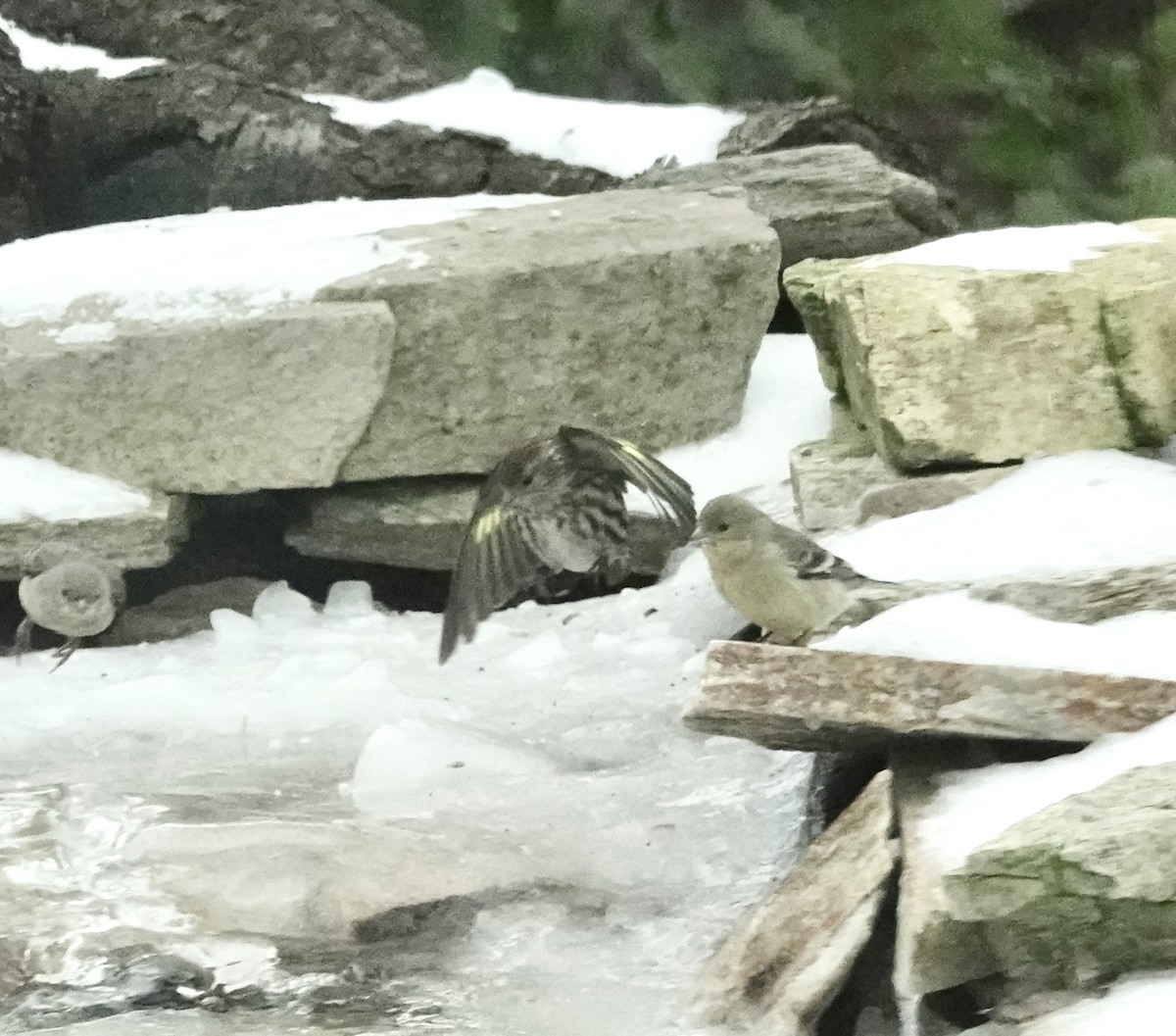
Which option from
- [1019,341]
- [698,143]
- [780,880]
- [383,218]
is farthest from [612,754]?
[698,143]

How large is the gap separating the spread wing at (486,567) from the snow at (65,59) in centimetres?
414

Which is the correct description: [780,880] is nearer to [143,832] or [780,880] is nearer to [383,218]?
[143,832]

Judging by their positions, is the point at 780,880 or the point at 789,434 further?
the point at 789,434

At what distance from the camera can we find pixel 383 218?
5754 millimetres

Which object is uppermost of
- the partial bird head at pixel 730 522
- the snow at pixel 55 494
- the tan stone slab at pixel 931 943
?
the partial bird head at pixel 730 522

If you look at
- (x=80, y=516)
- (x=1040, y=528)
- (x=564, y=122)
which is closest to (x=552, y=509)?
(x=1040, y=528)

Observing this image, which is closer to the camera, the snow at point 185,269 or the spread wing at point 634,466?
the spread wing at point 634,466

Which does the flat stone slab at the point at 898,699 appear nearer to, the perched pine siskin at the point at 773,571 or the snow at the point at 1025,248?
the perched pine siskin at the point at 773,571

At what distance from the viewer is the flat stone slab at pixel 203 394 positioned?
4797mm

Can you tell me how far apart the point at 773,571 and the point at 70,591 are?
2.26 meters

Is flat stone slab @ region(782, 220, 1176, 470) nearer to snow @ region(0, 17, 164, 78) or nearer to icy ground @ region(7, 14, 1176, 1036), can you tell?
icy ground @ region(7, 14, 1176, 1036)

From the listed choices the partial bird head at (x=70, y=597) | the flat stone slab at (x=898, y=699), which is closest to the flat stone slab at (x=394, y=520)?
Answer: the partial bird head at (x=70, y=597)

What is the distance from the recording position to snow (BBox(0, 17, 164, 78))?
7363mm

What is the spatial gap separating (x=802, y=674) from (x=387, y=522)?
2771 mm
